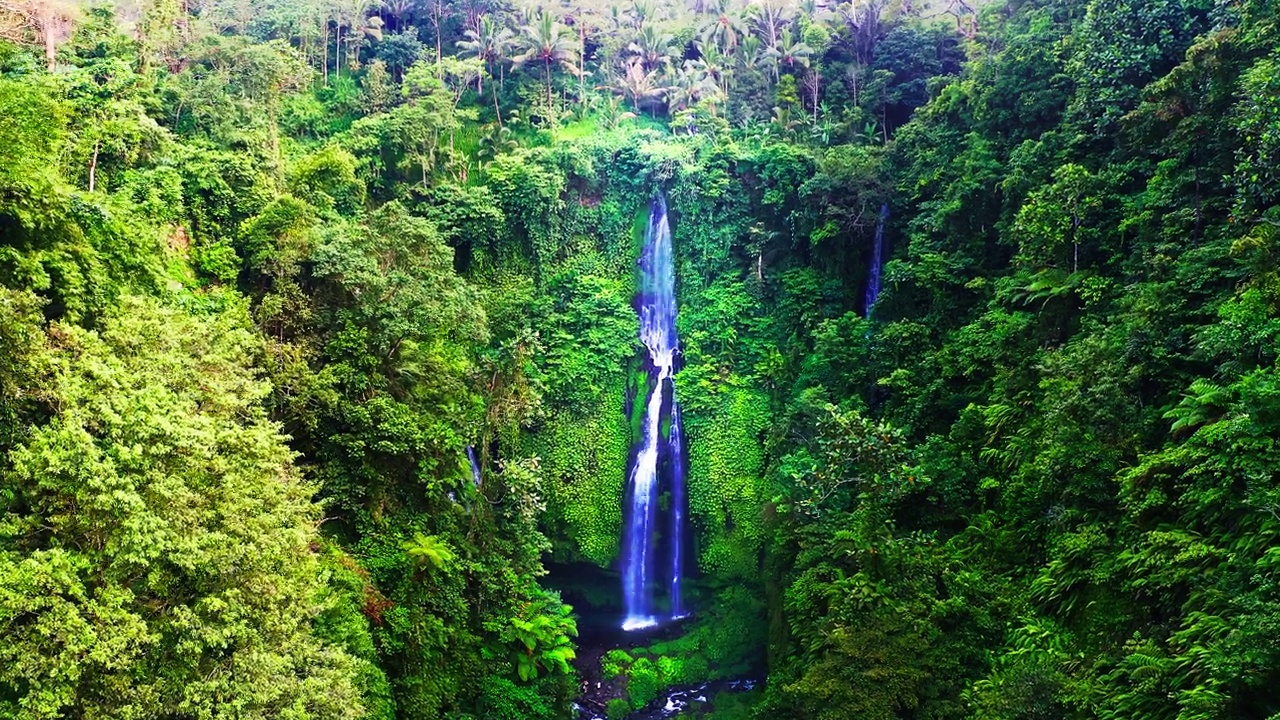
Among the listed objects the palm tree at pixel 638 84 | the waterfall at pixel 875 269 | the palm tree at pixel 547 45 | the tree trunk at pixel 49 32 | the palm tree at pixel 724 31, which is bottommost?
the waterfall at pixel 875 269

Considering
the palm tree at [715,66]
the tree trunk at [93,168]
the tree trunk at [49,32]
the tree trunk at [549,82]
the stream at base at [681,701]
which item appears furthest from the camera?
the palm tree at [715,66]

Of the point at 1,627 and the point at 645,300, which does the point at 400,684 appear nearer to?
the point at 1,627

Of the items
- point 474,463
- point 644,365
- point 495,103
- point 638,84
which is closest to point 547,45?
point 495,103

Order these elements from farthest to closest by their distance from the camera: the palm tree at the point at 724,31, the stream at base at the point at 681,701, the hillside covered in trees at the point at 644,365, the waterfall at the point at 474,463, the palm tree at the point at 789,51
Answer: the palm tree at the point at 724,31
the palm tree at the point at 789,51
the waterfall at the point at 474,463
the stream at base at the point at 681,701
the hillside covered in trees at the point at 644,365

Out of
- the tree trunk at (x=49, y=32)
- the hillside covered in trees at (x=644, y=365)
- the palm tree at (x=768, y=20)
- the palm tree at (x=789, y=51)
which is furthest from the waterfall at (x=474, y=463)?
the palm tree at (x=768, y=20)

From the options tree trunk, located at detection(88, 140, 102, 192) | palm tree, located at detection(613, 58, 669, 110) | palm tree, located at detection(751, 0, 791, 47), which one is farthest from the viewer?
palm tree, located at detection(613, 58, 669, 110)

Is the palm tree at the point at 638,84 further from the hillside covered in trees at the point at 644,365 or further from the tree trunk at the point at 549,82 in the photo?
the tree trunk at the point at 549,82

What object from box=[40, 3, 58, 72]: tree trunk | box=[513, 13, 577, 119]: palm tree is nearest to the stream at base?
box=[513, 13, 577, 119]: palm tree

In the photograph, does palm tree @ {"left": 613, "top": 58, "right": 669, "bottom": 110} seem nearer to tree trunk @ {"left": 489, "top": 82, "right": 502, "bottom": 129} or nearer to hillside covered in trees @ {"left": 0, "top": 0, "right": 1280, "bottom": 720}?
hillside covered in trees @ {"left": 0, "top": 0, "right": 1280, "bottom": 720}
